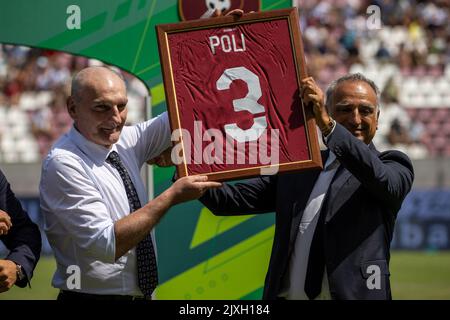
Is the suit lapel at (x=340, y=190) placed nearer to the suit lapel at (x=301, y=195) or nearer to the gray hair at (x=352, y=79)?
the suit lapel at (x=301, y=195)

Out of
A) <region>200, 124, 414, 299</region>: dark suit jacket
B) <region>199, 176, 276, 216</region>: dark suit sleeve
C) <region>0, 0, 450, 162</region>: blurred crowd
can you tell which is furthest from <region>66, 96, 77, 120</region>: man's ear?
<region>0, 0, 450, 162</region>: blurred crowd

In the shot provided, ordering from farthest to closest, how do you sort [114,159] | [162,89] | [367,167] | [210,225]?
[210,225], [162,89], [114,159], [367,167]

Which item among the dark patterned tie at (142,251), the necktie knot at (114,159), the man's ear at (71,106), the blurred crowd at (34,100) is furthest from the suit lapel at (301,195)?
the blurred crowd at (34,100)

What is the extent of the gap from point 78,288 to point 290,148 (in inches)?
45.8

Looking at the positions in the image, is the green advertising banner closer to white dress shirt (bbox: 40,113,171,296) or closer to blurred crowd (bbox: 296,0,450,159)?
white dress shirt (bbox: 40,113,171,296)

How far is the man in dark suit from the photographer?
13.3 feet

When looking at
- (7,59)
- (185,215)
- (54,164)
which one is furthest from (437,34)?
(54,164)

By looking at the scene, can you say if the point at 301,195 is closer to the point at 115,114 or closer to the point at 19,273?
the point at 115,114

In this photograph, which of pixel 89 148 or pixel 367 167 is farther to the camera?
pixel 89 148

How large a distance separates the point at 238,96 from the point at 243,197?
618mm

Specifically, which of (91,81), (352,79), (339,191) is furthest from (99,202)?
(352,79)

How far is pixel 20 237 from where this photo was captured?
13.7 feet

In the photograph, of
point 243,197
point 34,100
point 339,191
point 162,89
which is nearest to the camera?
point 339,191

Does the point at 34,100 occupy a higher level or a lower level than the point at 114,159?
higher
